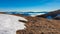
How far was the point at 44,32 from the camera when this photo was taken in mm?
6664

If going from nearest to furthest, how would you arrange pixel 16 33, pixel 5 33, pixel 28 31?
1. pixel 5 33
2. pixel 16 33
3. pixel 28 31

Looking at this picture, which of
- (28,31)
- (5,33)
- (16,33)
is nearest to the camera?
(5,33)

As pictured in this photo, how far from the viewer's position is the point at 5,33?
18.8 ft

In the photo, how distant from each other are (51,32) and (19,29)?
1777 millimetres

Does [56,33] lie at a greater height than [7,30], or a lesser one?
lesser

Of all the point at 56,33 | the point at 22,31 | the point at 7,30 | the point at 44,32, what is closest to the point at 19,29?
the point at 22,31

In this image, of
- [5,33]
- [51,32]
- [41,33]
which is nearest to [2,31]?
[5,33]

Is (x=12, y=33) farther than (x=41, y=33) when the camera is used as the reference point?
No

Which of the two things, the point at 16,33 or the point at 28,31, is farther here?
the point at 28,31

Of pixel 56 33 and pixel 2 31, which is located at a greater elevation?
pixel 2 31

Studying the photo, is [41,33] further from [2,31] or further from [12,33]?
[2,31]

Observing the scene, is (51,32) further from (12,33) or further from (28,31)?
(12,33)

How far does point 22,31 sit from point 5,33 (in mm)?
1110

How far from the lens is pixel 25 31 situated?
660cm
